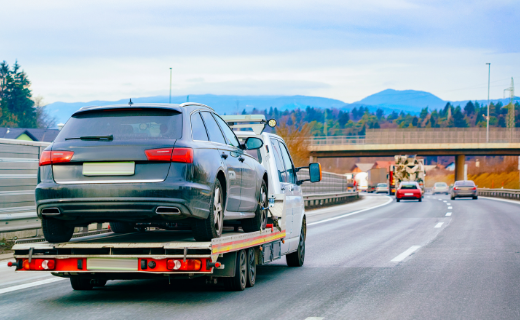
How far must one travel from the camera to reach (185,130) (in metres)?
7.04

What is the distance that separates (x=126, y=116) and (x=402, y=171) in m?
60.8

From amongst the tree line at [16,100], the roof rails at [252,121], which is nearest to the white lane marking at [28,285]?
the roof rails at [252,121]

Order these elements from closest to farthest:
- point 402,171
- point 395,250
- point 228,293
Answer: point 228,293, point 395,250, point 402,171

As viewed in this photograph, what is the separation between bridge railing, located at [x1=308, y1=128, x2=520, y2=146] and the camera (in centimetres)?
8656

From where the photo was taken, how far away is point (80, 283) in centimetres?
805

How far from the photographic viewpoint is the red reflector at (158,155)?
21.8 ft

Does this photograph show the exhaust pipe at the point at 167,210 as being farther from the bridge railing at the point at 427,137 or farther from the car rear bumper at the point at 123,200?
the bridge railing at the point at 427,137

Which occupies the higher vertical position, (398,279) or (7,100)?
(7,100)

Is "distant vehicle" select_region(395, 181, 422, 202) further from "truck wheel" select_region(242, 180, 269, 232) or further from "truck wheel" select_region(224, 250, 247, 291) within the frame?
"truck wheel" select_region(224, 250, 247, 291)

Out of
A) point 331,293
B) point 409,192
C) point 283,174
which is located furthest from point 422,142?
point 331,293

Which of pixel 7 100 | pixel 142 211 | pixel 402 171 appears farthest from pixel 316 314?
pixel 7 100

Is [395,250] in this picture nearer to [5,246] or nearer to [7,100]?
[5,246]

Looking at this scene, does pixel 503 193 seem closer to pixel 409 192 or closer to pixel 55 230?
pixel 409 192

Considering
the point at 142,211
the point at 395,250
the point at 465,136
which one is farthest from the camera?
the point at 465,136
